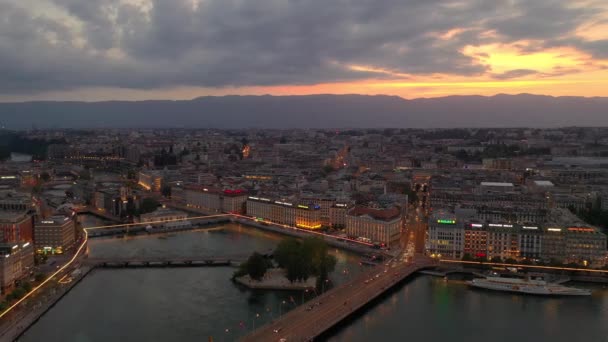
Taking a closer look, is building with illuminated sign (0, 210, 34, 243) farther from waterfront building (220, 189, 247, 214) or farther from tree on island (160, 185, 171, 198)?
tree on island (160, 185, 171, 198)

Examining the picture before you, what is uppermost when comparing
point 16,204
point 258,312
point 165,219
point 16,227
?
point 16,204

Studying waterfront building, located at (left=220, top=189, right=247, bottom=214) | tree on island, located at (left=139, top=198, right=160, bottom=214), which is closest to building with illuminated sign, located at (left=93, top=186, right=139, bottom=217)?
tree on island, located at (left=139, top=198, right=160, bottom=214)

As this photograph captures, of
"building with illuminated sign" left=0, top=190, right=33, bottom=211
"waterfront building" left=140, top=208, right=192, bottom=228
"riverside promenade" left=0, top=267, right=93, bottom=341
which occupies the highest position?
"building with illuminated sign" left=0, top=190, right=33, bottom=211

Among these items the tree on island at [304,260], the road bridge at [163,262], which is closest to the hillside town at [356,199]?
the road bridge at [163,262]

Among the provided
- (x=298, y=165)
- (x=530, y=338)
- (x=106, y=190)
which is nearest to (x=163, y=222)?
(x=106, y=190)

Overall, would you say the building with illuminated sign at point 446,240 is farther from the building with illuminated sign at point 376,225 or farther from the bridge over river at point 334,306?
the building with illuminated sign at point 376,225

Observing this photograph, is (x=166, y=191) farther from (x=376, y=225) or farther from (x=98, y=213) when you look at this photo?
(x=376, y=225)

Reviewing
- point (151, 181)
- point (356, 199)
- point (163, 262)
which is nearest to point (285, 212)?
point (356, 199)
